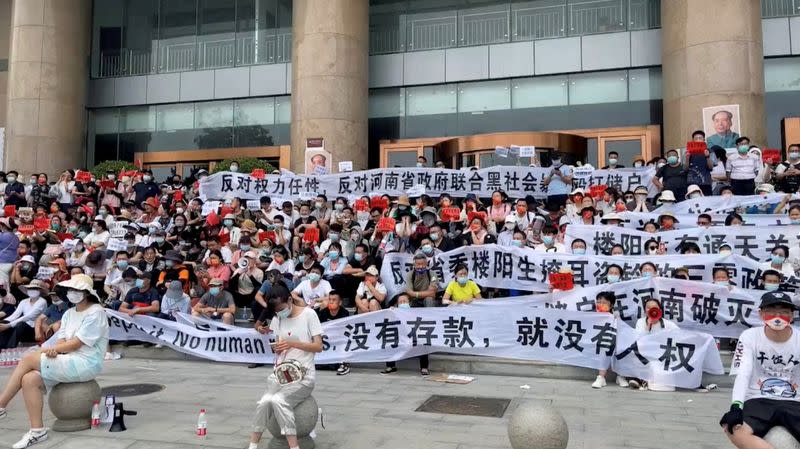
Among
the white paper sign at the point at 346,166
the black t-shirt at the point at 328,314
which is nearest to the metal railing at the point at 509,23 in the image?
the white paper sign at the point at 346,166

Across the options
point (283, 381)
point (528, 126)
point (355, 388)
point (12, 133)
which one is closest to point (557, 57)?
point (528, 126)

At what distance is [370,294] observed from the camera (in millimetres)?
11164

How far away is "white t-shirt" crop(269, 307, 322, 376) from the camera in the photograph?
6164 mm

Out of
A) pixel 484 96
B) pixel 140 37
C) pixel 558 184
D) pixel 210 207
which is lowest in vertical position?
pixel 210 207

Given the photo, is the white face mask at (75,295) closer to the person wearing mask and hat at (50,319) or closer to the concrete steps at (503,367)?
the concrete steps at (503,367)

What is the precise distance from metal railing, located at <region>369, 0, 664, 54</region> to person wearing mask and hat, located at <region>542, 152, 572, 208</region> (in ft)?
29.4

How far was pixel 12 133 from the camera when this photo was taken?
2581 cm

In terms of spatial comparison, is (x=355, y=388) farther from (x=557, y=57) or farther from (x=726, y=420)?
(x=557, y=57)

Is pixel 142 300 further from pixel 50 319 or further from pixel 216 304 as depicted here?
pixel 50 319

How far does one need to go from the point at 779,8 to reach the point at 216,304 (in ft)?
64.3

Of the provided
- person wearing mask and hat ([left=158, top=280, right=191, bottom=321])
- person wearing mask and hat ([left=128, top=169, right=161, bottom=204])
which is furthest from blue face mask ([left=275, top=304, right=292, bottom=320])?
person wearing mask and hat ([left=128, top=169, right=161, bottom=204])

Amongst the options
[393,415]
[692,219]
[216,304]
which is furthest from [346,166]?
[393,415]

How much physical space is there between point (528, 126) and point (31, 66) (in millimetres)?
19760

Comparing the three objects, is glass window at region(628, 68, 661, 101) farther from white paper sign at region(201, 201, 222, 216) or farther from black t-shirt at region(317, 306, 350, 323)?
black t-shirt at region(317, 306, 350, 323)
